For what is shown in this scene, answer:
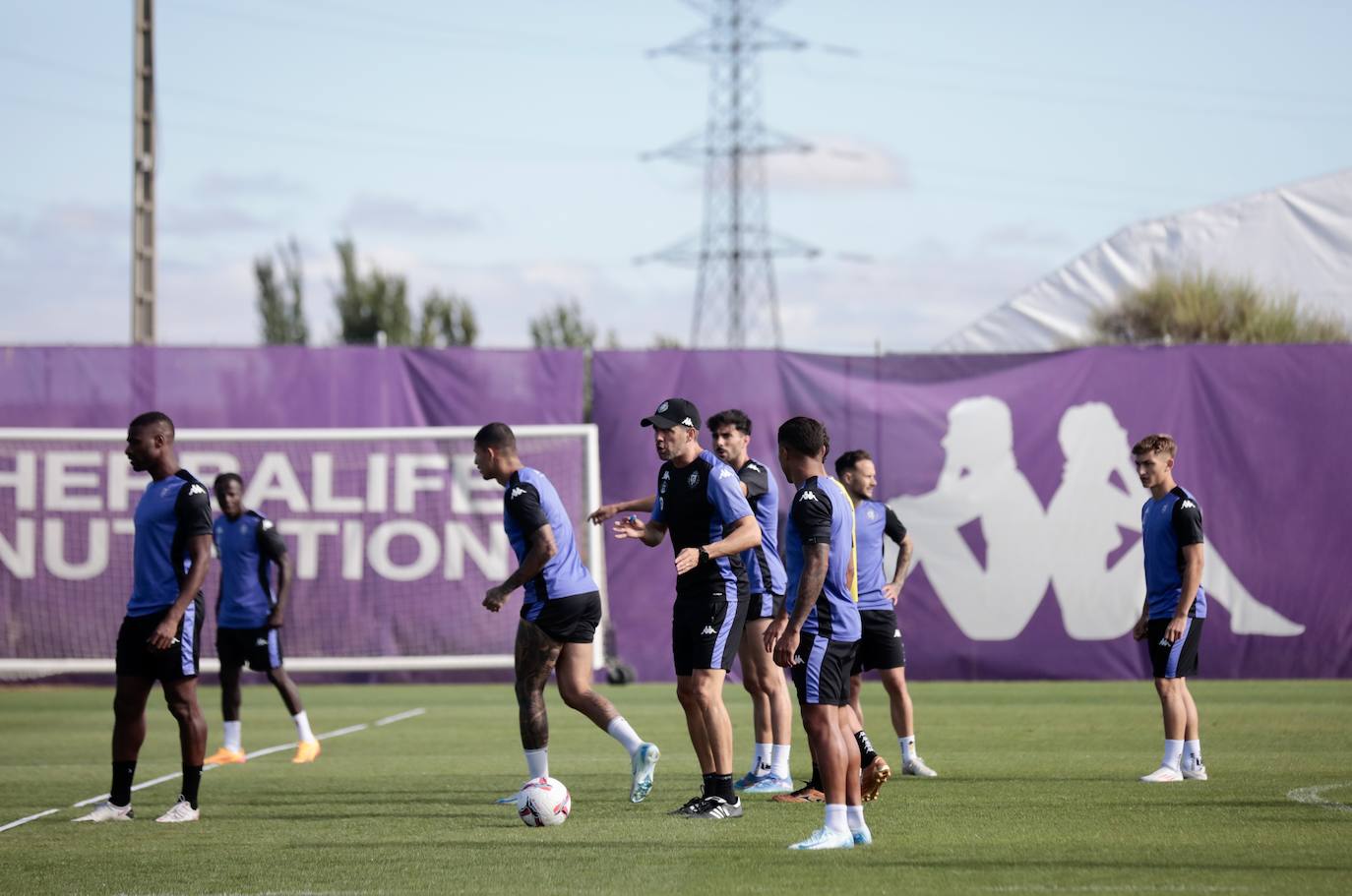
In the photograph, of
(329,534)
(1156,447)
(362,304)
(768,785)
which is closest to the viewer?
(768,785)

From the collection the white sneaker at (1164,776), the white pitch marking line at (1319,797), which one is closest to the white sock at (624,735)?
the white sneaker at (1164,776)

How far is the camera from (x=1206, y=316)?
33.9 m

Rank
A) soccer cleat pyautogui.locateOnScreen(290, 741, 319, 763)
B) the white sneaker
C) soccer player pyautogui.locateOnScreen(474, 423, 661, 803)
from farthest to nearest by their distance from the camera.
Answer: soccer cleat pyautogui.locateOnScreen(290, 741, 319, 763), the white sneaker, soccer player pyautogui.locateOnScreen(474, 423, 661, 803)

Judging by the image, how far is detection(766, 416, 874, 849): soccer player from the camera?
27.0ft

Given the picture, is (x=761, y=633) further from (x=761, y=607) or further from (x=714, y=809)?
(x=714, y=809)

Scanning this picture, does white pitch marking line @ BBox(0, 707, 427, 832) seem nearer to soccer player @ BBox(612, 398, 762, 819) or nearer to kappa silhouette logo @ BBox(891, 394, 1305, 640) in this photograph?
soccer player @ BBox(612, 398, 762, 819)

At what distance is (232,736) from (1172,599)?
715cm

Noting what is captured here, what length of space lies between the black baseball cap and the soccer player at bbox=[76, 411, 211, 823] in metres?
2.67

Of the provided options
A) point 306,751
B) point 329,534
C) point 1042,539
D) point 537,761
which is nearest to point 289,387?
point 329,534

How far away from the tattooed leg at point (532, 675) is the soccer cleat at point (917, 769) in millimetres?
2806

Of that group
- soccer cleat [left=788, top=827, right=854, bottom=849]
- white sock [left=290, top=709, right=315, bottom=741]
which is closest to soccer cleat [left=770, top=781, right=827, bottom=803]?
soccer cleat [left=788, top=827, right=854, bottom=849]

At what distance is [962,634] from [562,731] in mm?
6228

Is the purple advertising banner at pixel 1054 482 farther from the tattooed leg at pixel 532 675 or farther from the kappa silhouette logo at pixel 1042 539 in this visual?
the tattooed leg at pixel 532 675

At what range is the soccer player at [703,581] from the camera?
372 inches
